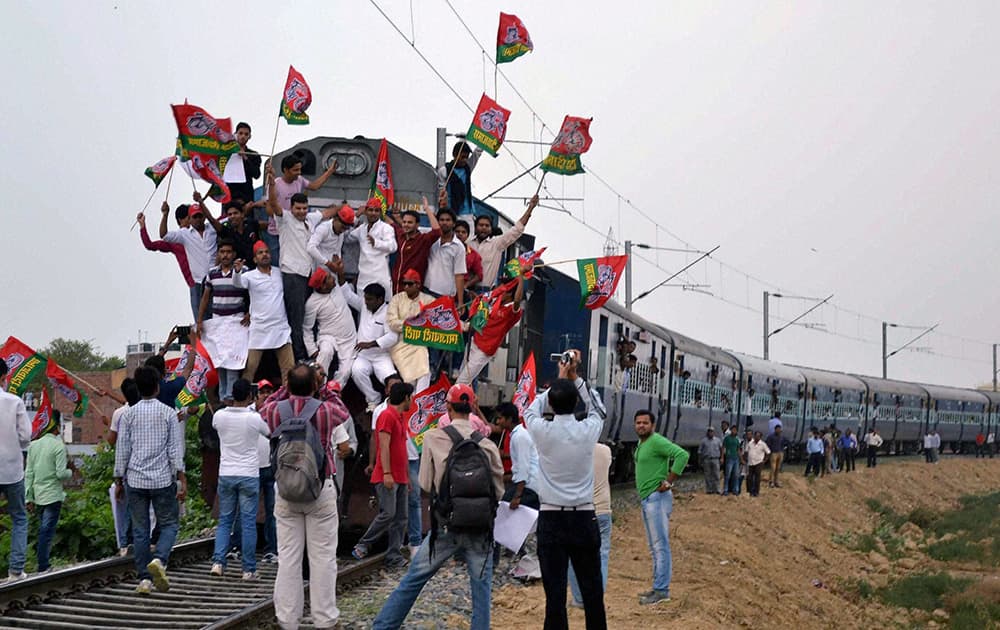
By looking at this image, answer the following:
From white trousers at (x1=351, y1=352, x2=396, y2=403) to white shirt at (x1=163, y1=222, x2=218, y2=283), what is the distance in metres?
1.93

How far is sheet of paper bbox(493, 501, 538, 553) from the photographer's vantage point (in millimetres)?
8188

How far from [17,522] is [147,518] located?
1.59 m

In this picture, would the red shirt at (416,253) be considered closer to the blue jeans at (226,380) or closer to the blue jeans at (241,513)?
the blue jeans at (226,380)

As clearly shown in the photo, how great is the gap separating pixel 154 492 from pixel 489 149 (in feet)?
21.1

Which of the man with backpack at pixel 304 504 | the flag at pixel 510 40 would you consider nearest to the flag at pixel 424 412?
the man with backpack at pixel 304 504

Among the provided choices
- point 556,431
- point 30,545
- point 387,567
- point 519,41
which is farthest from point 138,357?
point 556,431

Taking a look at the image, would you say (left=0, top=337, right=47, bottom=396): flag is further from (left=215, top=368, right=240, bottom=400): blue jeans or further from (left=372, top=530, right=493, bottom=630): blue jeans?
(left=372, top=530, right=493, bottom=630): blue jeans

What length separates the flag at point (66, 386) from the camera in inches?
519

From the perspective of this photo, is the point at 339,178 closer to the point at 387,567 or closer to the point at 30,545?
the point at 387,567

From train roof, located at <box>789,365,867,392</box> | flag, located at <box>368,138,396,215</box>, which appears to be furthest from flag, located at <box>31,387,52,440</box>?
train roof, located at <box>789,365,867,392</box>

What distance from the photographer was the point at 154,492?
31.4 ft

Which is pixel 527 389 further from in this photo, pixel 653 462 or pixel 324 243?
pixel 324 243

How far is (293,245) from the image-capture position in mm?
12055

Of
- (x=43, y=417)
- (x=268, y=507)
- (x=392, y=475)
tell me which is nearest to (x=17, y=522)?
(x=43, y=417)
